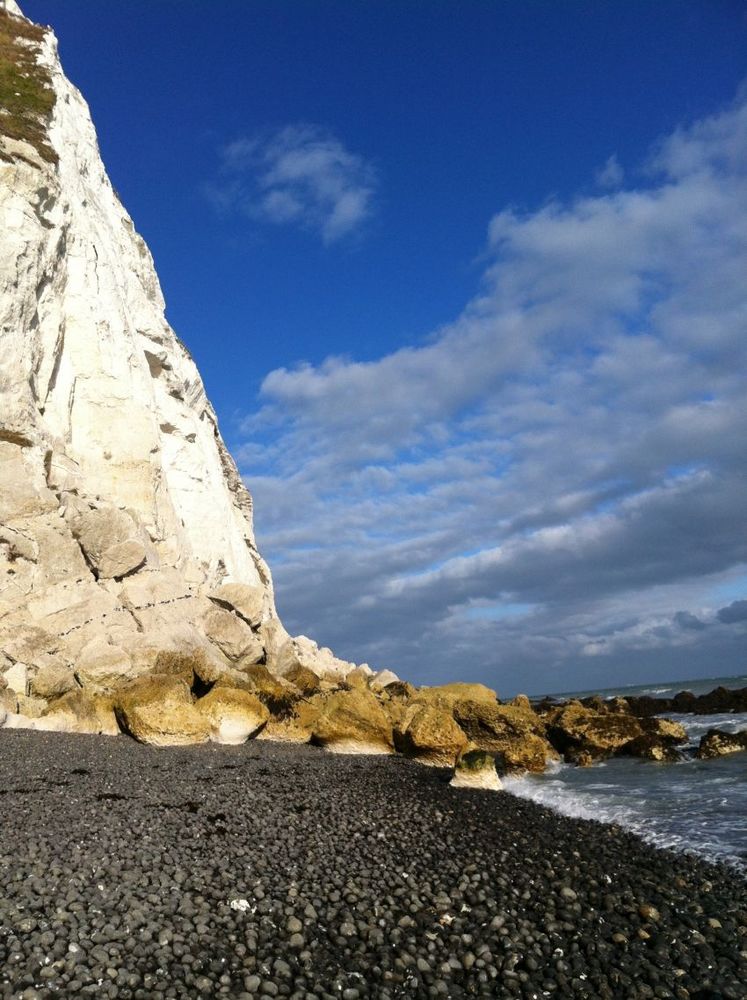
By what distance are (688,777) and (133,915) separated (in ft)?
54.4

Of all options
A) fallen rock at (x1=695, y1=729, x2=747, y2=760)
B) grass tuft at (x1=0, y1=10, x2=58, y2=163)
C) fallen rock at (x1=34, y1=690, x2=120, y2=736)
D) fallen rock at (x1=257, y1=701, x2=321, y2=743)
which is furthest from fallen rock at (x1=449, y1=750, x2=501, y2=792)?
grass tuft at (x1=0, y1=10, x2=58, y2=163)

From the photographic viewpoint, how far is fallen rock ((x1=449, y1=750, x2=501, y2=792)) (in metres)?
17.4

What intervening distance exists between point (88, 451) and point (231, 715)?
63.0ft

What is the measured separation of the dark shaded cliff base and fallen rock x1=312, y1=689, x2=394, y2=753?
8.74 metres

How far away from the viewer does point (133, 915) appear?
26.1 feet

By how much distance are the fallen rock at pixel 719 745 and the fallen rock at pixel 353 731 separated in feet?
35.3

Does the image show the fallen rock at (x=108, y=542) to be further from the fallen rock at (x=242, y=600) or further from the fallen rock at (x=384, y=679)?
the fallen rock at (x=384, y=679)

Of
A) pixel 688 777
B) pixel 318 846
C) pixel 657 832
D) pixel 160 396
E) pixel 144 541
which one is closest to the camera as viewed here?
pixel 318 846

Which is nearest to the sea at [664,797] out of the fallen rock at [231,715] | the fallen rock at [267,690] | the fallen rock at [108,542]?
the fallen rock at [231,715]

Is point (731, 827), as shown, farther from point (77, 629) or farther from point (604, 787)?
point (77, 629)

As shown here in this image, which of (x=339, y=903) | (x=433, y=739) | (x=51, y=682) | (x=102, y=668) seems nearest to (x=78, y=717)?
(x=51, y=682)

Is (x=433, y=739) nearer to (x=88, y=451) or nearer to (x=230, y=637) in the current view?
(x=230, y=637)

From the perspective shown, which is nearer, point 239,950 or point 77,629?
point 239,950

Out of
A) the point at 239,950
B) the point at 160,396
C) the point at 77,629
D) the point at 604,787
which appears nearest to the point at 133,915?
the point at 239,950
